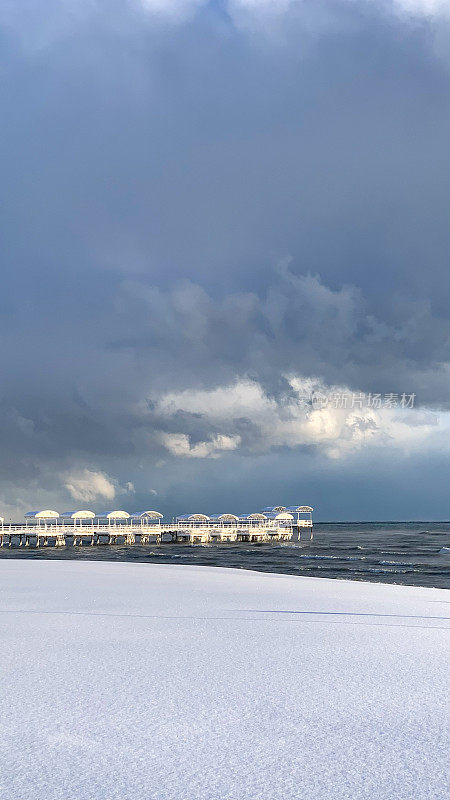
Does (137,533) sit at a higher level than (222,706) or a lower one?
lower

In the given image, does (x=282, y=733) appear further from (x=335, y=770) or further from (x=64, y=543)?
(x=64, y=543)

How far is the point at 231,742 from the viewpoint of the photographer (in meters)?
5.13

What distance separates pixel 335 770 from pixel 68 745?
208cm

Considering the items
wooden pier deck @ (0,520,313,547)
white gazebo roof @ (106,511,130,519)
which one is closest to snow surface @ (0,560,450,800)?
wooden pier deck @ (0,520,313,547)

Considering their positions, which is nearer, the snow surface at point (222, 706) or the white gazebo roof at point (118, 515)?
the snow surface at point (222, 706)

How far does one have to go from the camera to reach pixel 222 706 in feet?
20.0

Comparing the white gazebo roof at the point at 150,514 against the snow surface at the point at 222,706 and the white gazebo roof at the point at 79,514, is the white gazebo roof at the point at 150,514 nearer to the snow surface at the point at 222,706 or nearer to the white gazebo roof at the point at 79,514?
the white gazebo roof at the point at 79,514

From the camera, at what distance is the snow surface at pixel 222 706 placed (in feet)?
14.5

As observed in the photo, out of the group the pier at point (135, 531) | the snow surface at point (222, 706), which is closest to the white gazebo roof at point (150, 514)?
the pier at point (135, 531)

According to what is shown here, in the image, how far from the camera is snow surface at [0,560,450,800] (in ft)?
14.5

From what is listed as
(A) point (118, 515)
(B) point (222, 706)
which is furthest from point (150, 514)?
(B) point (222, 706)

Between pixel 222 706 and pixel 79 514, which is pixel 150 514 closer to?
pixel 79 514

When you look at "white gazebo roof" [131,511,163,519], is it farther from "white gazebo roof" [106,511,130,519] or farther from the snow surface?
the snow surface

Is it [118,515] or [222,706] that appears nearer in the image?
[222,706]
